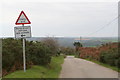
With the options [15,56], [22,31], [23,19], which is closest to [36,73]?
[15,56]

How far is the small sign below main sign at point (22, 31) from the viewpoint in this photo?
1059 centimetres

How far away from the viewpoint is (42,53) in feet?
50.4

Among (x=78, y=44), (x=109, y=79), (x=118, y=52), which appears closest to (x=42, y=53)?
(x=109, y=79)

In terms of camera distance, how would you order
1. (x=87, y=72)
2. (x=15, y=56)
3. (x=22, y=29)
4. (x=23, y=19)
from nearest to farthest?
(x=23, y=19), (x=22, y=29), (x=15, y=56), (x=87, y=72)

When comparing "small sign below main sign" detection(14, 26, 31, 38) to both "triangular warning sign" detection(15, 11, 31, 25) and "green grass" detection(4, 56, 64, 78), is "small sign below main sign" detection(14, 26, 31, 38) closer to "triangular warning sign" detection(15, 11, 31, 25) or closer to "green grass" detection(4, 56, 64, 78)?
"triangular warning sign" detection(15, 11, 31, 25)

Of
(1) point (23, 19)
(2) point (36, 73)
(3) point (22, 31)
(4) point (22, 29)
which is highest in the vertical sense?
(1) point (23, 19)

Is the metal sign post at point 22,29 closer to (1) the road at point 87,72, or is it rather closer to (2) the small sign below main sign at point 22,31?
(2) the small sign below main sign at point 22,31

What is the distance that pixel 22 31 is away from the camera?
10.6 metres

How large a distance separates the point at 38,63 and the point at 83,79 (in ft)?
14.3

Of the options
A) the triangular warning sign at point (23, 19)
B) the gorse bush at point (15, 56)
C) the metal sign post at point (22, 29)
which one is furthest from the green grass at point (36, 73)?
the triangular warning sign at point (23, 19)

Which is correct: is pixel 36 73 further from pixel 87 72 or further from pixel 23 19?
pixel 87 72

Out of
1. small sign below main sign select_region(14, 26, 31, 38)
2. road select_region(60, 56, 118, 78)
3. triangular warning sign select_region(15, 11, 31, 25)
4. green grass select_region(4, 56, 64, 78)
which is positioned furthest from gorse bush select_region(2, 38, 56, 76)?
road select_region(60, 56, 118, 78)

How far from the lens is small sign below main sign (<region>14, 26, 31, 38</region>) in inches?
417

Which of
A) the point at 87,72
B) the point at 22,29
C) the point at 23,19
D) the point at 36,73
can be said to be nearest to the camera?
the point at 23,19
